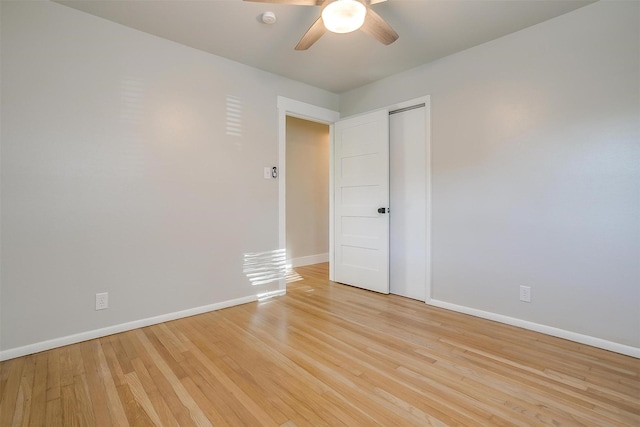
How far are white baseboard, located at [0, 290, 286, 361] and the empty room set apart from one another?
1 cm

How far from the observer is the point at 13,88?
2.05 metres

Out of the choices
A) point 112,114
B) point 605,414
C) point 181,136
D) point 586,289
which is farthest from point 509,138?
point 112,114

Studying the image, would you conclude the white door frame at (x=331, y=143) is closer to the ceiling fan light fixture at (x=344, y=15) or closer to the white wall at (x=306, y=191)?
the white wall at (x=306, y=191)

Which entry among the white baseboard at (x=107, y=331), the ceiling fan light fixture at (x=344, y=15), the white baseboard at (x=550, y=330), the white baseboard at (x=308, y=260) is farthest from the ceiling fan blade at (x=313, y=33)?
the white baseboard at (x=308, y=260)

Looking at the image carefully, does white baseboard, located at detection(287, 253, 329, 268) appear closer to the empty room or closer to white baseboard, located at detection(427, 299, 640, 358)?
the empty room

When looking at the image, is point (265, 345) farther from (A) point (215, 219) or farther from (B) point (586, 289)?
(B) point (586, 289)

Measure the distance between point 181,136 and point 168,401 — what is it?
2141mm

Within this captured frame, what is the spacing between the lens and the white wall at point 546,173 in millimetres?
2113

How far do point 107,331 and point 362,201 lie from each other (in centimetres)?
281

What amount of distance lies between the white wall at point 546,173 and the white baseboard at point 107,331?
89.0 inches

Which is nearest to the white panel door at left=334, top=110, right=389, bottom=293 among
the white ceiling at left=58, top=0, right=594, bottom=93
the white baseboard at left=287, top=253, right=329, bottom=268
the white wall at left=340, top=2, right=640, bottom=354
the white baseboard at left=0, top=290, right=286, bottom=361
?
the white wall at left=340, top=2, right=640, bottom=354

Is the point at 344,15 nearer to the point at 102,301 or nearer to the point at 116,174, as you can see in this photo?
the point at 116,174

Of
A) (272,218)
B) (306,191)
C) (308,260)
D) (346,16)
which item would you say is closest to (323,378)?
(272,218)

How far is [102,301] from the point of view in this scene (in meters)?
2.39
